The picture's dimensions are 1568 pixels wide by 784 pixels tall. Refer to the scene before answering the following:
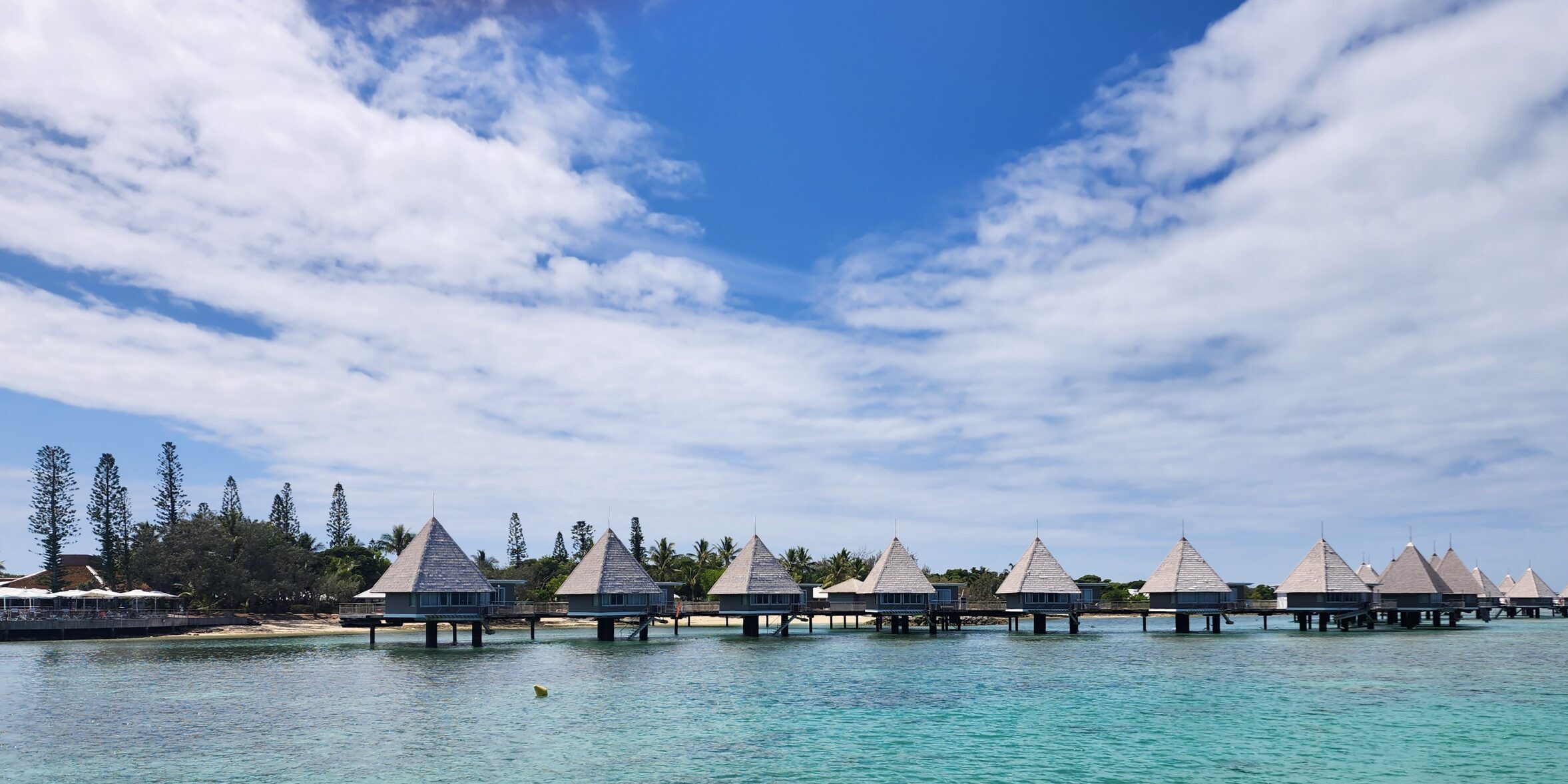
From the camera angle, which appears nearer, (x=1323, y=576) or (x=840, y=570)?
(x=1323, y=576)

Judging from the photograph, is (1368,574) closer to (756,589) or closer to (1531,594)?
(1531,594)

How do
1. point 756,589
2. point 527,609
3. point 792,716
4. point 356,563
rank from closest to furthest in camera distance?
point 792,716 < point 527,609 < point 756,589 < point 356,563

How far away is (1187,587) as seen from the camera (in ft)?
234

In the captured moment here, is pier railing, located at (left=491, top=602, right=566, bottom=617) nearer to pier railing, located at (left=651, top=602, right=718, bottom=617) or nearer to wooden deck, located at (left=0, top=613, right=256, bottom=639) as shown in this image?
pier railing, located at (left=651, top=602, right=718, bottom=617)

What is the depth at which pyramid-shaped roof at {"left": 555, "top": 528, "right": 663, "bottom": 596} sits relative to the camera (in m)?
63.0

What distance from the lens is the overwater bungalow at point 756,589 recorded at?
67438 millimetres

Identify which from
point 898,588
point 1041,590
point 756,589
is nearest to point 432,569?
point 756,589

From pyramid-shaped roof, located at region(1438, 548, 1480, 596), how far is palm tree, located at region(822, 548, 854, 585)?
53735 mm

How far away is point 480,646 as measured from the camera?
61781 mm

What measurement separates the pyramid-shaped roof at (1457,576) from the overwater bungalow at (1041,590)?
1542 inches

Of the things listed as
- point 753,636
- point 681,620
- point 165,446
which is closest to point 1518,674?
point 753,636

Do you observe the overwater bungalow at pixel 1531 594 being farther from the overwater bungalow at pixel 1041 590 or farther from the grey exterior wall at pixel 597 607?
the grey exterior wall at pixel 597 607

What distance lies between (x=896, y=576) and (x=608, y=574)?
20.3m

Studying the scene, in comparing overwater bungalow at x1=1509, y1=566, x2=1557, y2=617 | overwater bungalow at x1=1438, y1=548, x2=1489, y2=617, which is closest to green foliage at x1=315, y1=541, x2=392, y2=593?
overwater bungalow at x1=1438, y1=548, x2=1489, y2=617
